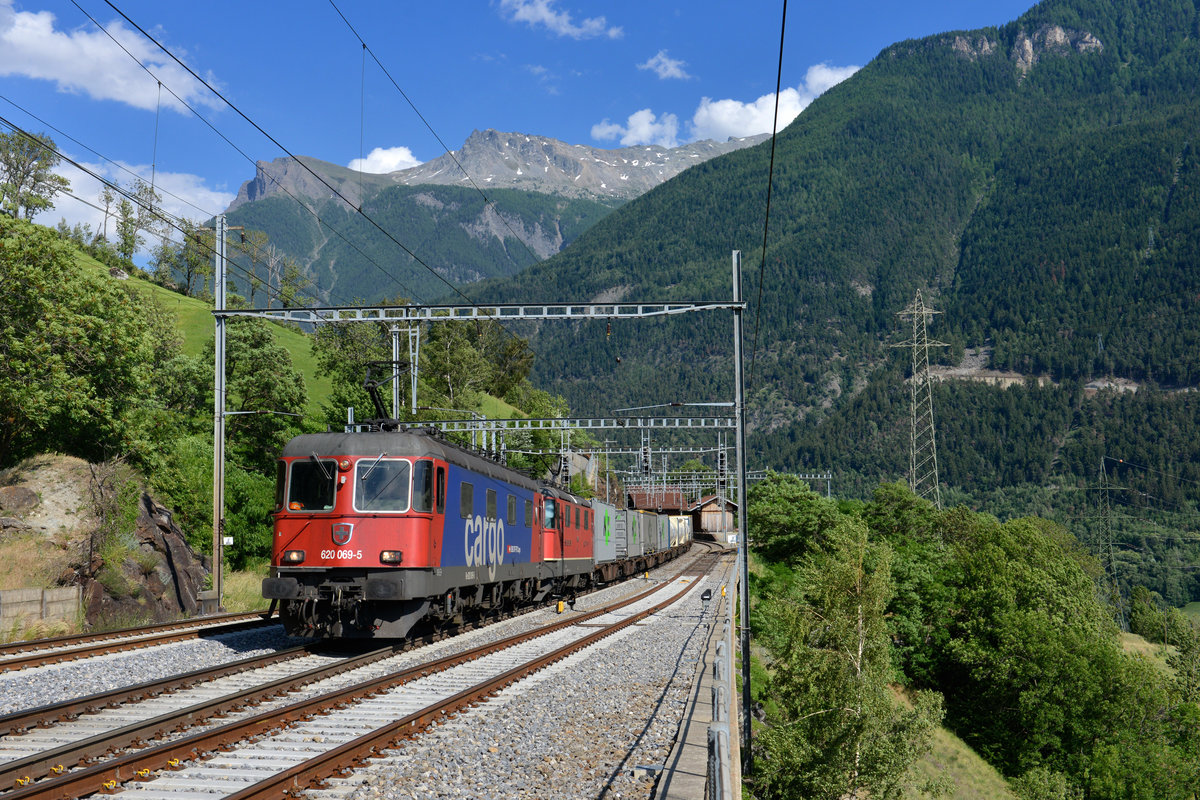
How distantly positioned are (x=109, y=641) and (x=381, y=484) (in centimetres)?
562

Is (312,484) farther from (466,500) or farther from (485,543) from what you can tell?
(485,543)

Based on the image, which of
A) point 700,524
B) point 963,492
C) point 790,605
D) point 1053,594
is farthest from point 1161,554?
point 790,605

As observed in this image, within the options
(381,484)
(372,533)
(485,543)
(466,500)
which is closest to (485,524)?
(485,543)

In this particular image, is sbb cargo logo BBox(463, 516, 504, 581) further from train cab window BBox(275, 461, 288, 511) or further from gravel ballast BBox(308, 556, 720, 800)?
gravel ballast BBox(308, 556, 720, 800)

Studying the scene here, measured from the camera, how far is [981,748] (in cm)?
5200

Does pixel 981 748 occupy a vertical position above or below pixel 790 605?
below

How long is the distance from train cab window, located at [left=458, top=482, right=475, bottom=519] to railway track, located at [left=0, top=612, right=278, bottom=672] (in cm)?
393

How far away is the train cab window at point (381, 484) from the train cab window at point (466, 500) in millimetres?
1923

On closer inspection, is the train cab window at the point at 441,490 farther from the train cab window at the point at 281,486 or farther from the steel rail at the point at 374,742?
the steel rail at the point at 374,742

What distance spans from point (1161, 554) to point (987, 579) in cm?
9936

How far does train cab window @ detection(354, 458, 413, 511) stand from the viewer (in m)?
15.2

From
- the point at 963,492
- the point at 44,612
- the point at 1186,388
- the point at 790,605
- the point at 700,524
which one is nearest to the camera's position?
the point at 44,612

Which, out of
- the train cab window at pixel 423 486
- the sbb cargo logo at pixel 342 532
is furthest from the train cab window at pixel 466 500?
the sbb cargo logo at pixel 342 532

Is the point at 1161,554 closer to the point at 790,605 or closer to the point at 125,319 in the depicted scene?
the point at 790,605
